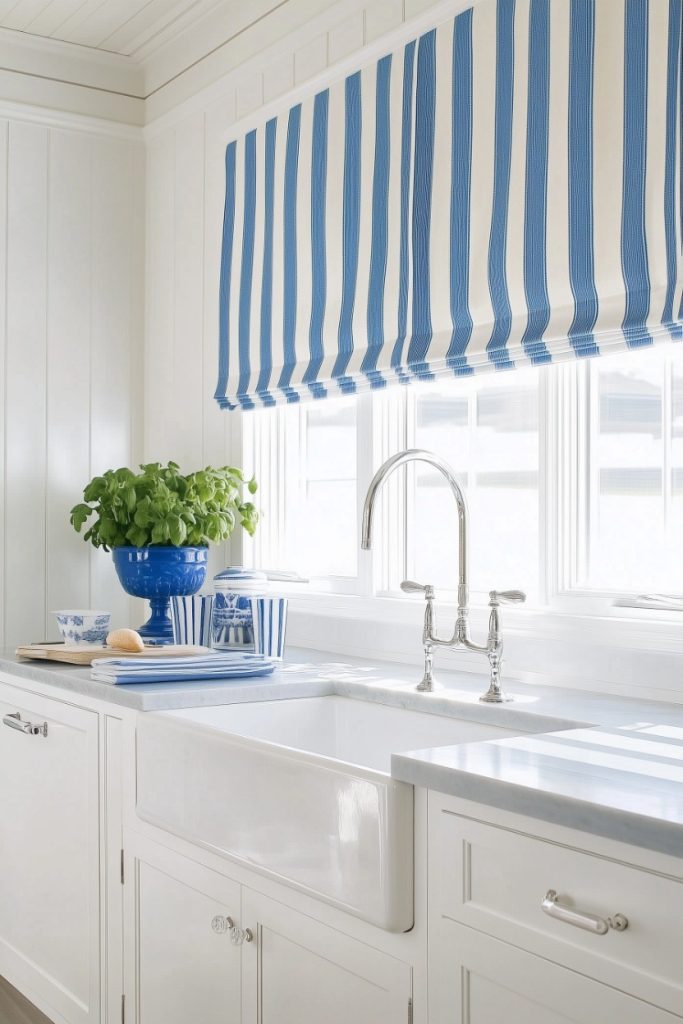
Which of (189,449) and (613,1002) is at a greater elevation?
(189,449)

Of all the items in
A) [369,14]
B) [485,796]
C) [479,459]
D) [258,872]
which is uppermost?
[369,14]

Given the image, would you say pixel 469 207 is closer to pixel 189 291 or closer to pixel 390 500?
pixel 390 500

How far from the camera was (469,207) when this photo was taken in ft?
7.43

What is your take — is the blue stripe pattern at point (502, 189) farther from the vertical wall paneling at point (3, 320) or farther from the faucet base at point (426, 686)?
the vertical wall paneling at point (3, 320)

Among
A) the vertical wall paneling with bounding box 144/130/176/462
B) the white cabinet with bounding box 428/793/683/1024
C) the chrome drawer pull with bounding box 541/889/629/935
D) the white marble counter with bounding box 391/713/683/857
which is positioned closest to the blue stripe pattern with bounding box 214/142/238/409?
the vertical wall paneling with bounding box 144/130/176/462

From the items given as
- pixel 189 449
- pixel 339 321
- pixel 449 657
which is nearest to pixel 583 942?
pixel 449 657

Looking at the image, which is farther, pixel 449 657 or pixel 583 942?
pixel 449 657

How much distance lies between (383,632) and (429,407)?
541 mm

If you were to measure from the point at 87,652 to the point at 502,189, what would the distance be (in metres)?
1.36

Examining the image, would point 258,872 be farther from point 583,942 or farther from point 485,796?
point 583,942

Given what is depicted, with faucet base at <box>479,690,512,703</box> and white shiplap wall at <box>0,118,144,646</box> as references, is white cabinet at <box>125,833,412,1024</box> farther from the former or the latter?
white shiplap wall at <box>0,118,144,646</box>

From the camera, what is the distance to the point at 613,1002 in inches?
45.1

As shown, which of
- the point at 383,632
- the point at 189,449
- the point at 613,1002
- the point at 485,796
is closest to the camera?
the point at 613,1002

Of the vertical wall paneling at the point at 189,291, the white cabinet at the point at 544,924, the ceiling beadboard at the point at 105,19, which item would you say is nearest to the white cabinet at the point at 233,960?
the white cabinet at the point at 544,924
